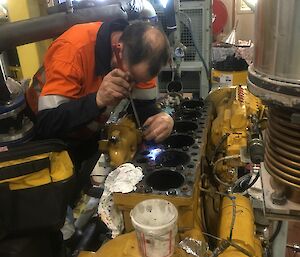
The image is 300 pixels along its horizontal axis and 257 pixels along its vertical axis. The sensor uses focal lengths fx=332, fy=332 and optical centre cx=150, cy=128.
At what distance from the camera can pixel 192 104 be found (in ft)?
6.06

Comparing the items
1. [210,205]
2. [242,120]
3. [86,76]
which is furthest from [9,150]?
[242,120]

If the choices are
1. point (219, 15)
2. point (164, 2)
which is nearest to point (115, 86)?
point (164, 2)

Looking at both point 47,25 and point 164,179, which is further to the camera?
point 47,25

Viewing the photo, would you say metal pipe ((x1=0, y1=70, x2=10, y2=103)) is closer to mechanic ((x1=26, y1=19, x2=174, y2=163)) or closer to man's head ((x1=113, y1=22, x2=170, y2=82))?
mechanic ((x1=26, y1=19, x2=174, y2=163))

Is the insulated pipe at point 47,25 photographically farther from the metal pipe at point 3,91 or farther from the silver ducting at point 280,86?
the silver ducting at point 280,86

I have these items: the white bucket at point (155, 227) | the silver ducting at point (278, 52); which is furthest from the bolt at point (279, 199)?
the white bucket at point (155, 227)

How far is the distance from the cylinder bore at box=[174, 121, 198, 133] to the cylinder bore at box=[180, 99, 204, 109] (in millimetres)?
211

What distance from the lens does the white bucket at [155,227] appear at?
32.2 inches

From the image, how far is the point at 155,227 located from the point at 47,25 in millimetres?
1396

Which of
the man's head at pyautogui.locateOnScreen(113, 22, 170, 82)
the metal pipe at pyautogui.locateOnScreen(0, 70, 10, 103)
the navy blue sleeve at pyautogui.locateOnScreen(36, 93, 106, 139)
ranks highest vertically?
the man's head at pyautogui.locateOnScreen(113, 22, 170, 82)

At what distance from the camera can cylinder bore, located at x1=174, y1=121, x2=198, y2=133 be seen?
1591 millimetres

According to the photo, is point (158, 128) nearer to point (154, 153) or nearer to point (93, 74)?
point (154, 153)

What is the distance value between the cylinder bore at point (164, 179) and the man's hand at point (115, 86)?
33cm

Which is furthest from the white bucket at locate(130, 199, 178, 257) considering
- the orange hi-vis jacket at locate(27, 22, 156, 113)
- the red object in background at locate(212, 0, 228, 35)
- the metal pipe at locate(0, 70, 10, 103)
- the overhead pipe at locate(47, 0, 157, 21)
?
the red object in background at locate(212, 0, 228, 35)
